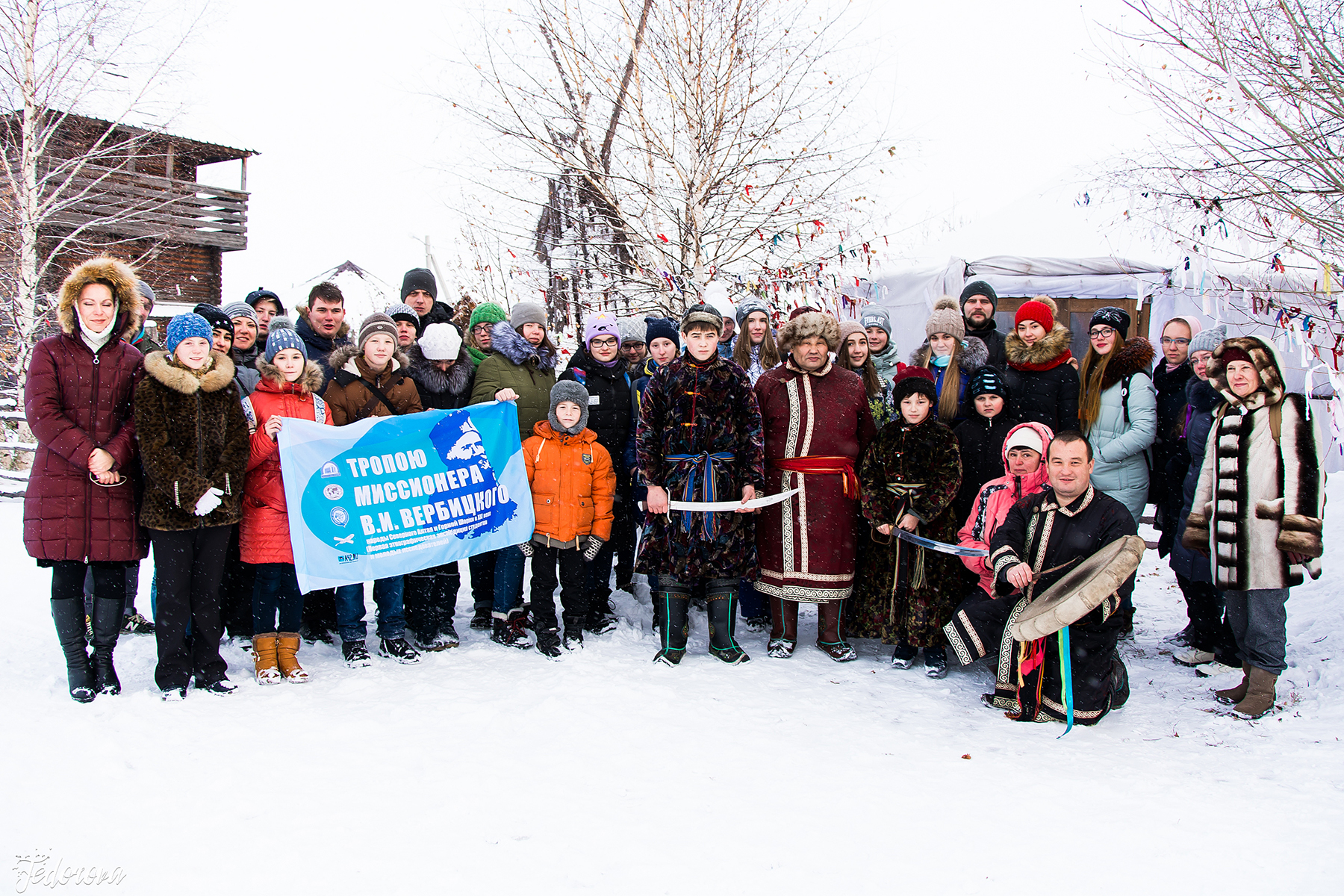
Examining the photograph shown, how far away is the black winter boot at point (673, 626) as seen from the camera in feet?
15.1

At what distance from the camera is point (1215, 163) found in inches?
199

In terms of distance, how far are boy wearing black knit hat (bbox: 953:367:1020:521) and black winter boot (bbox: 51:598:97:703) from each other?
443cm

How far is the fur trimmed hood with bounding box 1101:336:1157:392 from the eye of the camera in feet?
16.0

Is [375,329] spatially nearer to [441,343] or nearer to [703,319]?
[441,343]

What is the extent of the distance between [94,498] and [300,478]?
882 millimetres

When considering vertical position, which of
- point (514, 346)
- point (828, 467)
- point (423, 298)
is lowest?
point (828, 467)

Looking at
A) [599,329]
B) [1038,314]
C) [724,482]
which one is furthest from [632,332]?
[1038,314]

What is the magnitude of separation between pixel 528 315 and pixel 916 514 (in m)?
2.69

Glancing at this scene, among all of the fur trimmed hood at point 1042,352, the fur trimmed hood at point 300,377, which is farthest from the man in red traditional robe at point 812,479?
the fur trimmed hood at point 300,377

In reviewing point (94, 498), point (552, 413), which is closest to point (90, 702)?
point (94, 498)

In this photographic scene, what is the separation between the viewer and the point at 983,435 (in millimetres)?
4719

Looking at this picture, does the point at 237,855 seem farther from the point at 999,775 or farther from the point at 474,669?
the point at 999,775

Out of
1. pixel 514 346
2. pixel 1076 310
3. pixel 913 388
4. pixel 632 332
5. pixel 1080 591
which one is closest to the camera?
pixel 1080 591

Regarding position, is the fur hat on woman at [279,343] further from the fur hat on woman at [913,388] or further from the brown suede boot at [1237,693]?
the brown suede boot at [1237,693]
